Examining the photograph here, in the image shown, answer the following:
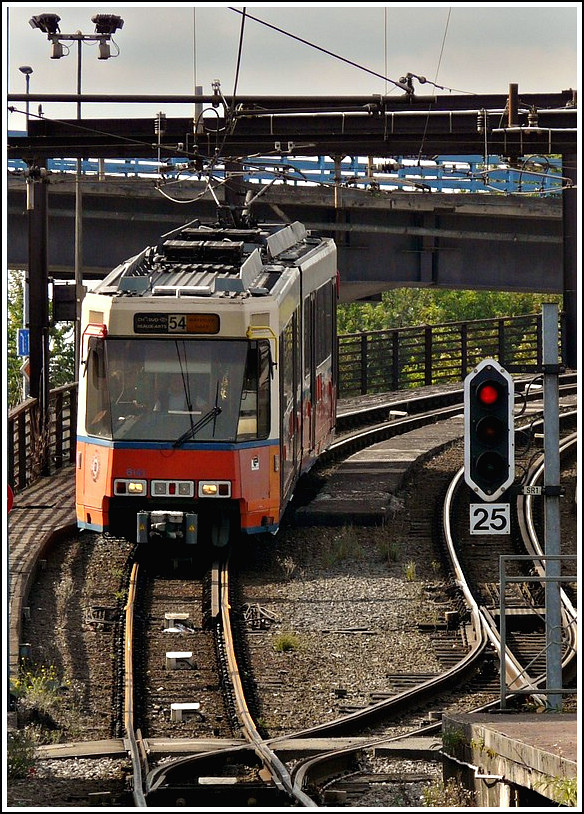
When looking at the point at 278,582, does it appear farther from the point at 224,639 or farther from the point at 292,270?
the point at 292,270

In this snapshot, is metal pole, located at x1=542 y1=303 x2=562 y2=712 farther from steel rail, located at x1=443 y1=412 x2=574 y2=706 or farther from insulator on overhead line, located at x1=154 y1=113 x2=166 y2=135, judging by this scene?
insulator on overhead line, located at x1=154 y1=113 x2=166 y2=135

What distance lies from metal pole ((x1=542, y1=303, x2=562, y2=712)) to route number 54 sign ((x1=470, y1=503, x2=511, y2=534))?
671mm

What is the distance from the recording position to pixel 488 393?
12.0 meters

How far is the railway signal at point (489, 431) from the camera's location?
11867 millimetres

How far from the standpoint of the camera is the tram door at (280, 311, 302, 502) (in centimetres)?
1858

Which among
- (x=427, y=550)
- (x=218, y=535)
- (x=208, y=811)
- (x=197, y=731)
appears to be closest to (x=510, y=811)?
(x=208, y=811)

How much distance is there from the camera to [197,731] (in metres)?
13.9

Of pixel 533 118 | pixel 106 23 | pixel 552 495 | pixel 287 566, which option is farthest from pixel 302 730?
pixel 106 23

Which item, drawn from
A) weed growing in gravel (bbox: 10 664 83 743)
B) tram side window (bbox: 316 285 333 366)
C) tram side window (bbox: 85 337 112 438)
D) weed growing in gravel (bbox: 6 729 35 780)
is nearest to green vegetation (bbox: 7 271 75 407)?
tram side window (bbox: 316 285 333 366)

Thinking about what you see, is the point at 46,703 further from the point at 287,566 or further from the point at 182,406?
the point at 287,566

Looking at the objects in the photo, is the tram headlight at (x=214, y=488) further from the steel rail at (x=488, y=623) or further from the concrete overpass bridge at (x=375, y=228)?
the concrete overpass bridge at (x=375, y=228)

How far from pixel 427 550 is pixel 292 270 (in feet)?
12.8

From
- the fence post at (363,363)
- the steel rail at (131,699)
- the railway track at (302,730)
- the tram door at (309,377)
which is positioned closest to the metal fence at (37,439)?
the tram door at (309,377)

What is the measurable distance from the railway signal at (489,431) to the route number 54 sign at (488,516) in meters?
0.30
